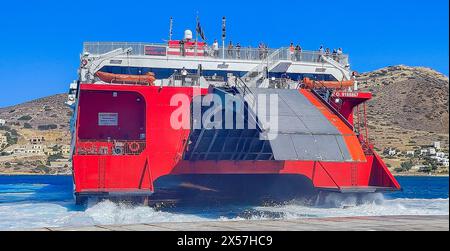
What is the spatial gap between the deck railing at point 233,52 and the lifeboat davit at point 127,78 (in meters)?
1.82

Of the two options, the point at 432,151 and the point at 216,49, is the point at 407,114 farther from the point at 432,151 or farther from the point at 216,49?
the point at 216,49

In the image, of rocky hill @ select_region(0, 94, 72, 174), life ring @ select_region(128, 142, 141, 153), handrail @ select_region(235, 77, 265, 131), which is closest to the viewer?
handrail @ select_region(235, 77, 265, 131)

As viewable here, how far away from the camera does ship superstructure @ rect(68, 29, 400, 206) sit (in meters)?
18.8

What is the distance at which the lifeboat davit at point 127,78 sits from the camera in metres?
21.3

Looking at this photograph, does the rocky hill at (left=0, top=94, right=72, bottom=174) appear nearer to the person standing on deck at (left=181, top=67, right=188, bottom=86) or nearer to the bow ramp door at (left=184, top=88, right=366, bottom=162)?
the person standing on deck at (left=181, top=67, right=188, bottom=86)

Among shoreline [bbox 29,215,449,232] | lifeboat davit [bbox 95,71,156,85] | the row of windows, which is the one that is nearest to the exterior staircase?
the row of windows

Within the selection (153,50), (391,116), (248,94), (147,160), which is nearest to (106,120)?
(147,160)

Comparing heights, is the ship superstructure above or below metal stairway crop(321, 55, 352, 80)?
below

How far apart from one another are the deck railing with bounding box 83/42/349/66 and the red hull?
2.68 metres

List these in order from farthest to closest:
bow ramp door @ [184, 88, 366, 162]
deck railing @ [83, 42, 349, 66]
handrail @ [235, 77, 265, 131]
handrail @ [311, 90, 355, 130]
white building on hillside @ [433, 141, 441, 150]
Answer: white building on hillside @ [433, 141, 441, 150] → deck railing @ [83, 42, 349, 66] → handrail @ [311, 90, 355, 130] → handrail @ [235, 77, 265, 131] → bow ramp door @ [184, 88, 366, 162]

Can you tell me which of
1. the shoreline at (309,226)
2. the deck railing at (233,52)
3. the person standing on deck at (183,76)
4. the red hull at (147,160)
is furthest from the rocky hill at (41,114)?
the shoreline at (309,226)
